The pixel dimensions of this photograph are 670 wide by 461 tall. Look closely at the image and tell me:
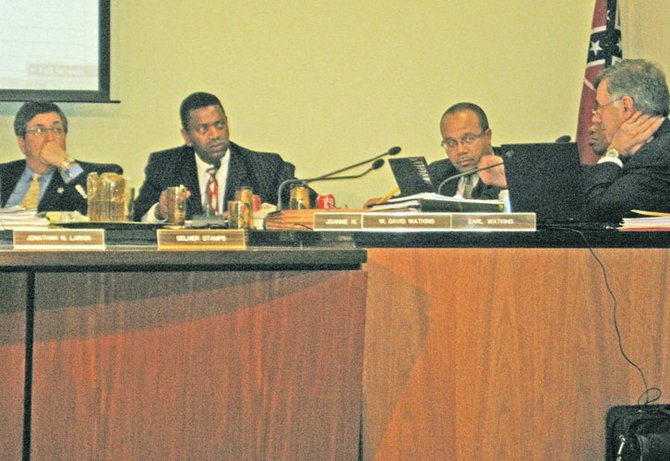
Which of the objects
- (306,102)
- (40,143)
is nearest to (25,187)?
(40,143)

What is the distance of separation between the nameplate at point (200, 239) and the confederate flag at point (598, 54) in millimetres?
3226

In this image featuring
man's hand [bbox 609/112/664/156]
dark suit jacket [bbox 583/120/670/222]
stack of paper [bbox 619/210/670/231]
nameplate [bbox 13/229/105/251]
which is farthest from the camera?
man's hand [bbox 609/112/664/156]

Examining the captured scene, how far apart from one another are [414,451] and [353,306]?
1.22ft

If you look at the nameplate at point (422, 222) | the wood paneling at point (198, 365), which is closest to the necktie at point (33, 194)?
the nameplate at point (422, 222)

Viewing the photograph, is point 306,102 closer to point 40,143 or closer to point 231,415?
point 40,143

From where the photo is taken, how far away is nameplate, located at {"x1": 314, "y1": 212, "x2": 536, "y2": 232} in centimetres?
161

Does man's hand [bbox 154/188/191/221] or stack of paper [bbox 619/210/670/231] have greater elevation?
man's hand [bbox 154/188/191/221]

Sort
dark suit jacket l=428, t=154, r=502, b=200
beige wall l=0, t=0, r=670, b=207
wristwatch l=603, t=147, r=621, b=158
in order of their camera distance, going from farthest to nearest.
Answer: beige wall l=0, t=0, r=670, b=207 < dark suit jacket l=428, t=154, r=502, b=200 < wristwatch l=603, t=147, r=621, b=158

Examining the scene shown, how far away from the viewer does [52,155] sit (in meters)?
3.81

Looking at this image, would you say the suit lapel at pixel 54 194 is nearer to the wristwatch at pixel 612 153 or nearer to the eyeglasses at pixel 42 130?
the eyeglasses at pixel 42 130

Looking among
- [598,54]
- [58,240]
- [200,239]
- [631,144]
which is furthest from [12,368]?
[598,54]

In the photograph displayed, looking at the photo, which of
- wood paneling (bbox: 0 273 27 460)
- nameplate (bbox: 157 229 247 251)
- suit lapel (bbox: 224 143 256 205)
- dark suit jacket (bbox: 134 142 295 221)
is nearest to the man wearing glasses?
dark suit jacket (bbox: 134 142 295 221)

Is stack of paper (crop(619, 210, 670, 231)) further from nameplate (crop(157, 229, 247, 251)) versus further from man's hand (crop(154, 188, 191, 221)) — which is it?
man's hand (crop(154, 188, 191, 221))

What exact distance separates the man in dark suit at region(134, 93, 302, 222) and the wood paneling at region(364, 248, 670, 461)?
239 cm
